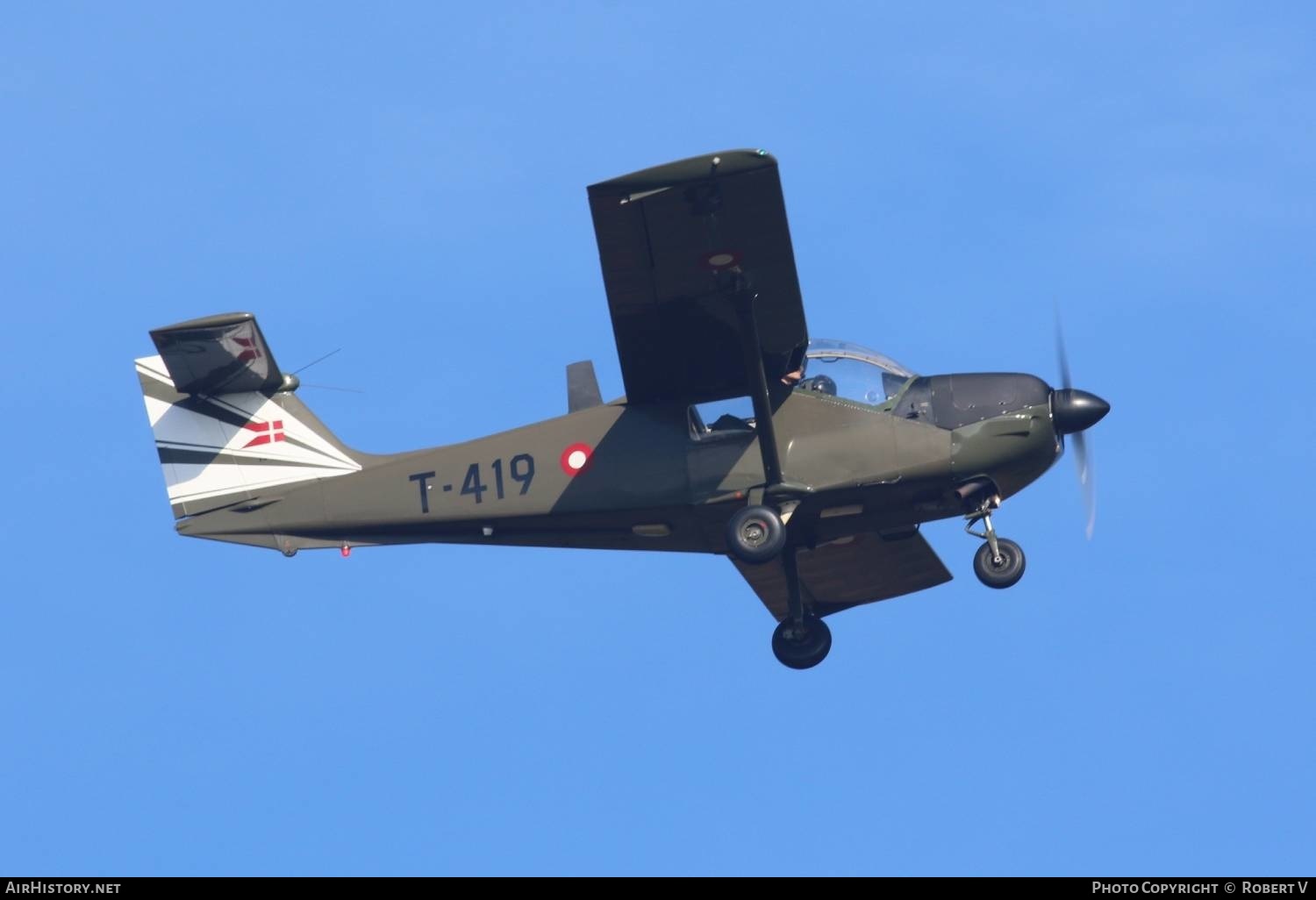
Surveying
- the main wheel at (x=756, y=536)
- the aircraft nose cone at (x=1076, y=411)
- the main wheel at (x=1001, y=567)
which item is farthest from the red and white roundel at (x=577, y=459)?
the aircraft nose cone at (x=1076, y=411)

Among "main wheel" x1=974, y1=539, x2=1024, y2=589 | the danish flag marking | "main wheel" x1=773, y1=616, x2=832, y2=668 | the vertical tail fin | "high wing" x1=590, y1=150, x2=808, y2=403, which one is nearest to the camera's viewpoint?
"high wing" x1=590, y1=150, x2=808, y2=403

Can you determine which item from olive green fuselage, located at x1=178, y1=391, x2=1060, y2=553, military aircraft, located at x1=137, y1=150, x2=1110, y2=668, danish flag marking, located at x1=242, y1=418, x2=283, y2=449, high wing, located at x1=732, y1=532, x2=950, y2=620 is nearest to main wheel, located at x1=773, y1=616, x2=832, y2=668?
military aircraft, located at x1=137, y1=150, x2=1110, y2=668

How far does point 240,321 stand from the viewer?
2141 cm

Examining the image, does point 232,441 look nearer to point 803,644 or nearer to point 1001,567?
point 803,644

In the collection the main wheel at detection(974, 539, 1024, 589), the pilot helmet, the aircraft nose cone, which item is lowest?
the main wheel at detection(974, 539, 1024, 589)

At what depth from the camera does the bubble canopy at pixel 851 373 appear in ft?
67.7

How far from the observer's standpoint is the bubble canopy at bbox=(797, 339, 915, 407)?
2062 cm

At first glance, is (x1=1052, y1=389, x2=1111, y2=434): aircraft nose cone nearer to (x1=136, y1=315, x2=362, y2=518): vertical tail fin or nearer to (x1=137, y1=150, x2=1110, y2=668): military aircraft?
(x1=137, y1=150, x2=1110, y2=668): military aircraft

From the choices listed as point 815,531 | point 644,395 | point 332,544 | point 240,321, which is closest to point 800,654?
point 815,531

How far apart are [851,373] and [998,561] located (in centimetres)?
228

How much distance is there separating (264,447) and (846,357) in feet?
19.8

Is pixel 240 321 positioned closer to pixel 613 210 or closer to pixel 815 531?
pixel 613 210

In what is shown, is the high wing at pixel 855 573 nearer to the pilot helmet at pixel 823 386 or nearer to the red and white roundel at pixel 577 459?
the pilot helmet at pixel 823 386

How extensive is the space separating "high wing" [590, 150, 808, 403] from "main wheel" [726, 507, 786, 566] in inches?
48.9
